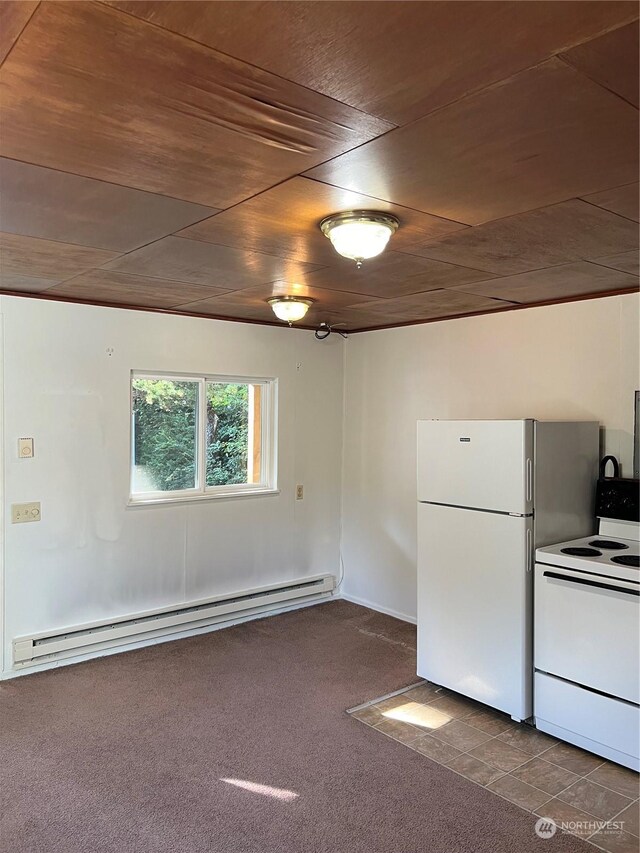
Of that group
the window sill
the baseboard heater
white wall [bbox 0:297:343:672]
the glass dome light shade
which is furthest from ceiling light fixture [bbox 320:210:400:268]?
the baseboard heater

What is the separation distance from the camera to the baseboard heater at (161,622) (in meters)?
3.93

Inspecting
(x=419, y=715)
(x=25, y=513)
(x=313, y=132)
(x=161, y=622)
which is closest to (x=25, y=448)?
(x=25, y=513)

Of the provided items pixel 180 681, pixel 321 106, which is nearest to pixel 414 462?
pixel 180 681

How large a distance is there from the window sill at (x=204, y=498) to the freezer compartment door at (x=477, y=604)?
5.23 ft

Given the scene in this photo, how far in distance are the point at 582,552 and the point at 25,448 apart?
10.6 ft

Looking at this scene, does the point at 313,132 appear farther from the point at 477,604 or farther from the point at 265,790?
the point at 477,604

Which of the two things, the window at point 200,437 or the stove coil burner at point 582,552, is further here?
the window at point 200,437

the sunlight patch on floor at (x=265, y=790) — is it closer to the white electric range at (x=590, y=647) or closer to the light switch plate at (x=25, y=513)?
the white electric range at (x=590, y=647)

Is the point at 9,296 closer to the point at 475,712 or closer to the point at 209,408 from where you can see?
the point at 209,408

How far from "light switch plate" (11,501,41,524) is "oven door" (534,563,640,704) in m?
2.95

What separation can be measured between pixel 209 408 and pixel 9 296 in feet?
5.15

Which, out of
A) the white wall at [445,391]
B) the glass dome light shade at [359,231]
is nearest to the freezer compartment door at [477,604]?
Answer: the white wall at [445,391]

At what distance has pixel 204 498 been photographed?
4.66 metres

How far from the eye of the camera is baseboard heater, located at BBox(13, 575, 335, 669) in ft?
12.9
